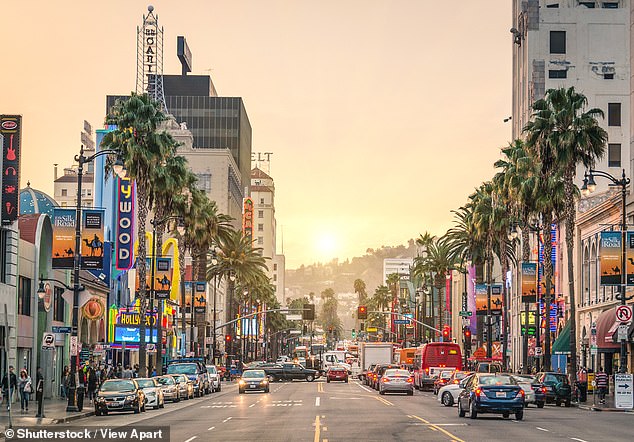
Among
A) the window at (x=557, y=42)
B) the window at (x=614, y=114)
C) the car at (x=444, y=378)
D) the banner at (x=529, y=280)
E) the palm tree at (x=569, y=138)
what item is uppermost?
the window at (x=557, y=42)

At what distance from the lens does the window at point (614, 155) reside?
9950 centimetres

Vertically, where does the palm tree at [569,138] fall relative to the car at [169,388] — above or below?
Answer: above

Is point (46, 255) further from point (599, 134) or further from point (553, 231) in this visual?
point (553, 231)

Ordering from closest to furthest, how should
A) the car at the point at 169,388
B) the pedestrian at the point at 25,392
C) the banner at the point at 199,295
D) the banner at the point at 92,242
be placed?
1. the pedestrian at the point at 25,392
2. the banner at the point at 92,242
3. the car at the point at 169,388
4. the banner at the point at 199,295

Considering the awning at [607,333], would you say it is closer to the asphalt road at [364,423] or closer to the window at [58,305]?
the asphalt road at [364,423]

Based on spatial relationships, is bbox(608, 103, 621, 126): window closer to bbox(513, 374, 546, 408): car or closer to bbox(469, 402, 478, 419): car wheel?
bbox(513, 374, 546, 408): car

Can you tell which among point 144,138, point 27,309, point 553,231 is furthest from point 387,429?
point 553,231

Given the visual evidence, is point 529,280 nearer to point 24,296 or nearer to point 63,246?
point 24,296

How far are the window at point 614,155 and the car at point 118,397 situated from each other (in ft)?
215

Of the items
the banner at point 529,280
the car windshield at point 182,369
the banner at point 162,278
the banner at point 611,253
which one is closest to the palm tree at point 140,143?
the car windshield at point 182,369

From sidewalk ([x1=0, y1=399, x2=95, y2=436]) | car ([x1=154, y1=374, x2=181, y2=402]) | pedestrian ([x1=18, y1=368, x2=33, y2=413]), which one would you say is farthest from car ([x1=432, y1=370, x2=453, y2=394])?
pedestrian ([x1=18, y1=368, x2=33, y2=413])

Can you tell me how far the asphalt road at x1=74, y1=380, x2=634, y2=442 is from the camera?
30531mm

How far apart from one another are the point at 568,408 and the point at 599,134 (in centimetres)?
1627

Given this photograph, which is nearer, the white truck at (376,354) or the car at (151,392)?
the car at (151,392)
